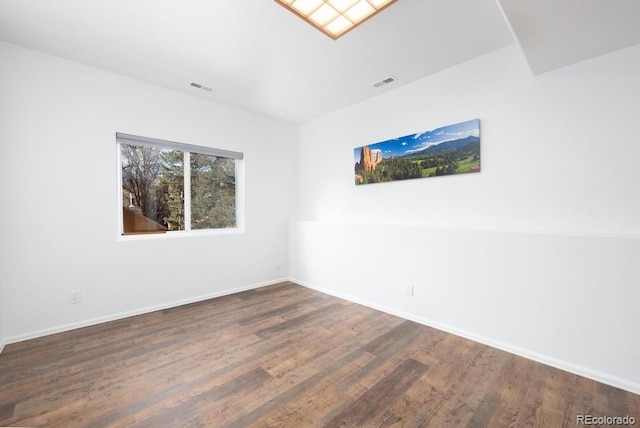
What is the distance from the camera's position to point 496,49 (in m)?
2.50

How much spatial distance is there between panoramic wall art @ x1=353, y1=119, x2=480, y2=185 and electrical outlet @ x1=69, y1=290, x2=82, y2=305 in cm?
342

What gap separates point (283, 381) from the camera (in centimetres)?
189

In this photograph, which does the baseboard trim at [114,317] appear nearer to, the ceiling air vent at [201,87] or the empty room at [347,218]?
the empty room at [347,218]

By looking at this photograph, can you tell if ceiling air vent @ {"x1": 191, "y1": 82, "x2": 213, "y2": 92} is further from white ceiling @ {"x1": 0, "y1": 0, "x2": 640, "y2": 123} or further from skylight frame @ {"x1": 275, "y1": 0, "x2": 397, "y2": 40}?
skylight frame @ {"x1": 275, "y1": 0, "x2": 397, "y2": 40}

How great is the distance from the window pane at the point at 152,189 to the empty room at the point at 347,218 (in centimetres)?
3

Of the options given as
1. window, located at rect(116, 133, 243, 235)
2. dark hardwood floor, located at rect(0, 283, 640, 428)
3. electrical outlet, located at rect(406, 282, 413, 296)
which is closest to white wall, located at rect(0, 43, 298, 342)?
window, located at rect(116, 133, 243, 235)

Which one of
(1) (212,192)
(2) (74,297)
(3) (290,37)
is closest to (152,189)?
(1) (212,192)

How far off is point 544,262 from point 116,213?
4.14m

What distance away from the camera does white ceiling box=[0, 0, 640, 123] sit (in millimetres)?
1782

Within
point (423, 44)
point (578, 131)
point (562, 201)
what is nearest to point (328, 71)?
point (423, 44)

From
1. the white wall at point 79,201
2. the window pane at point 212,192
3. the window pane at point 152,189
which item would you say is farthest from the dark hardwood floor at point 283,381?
the window pane at point 212,192

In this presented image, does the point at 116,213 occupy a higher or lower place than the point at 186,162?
lower

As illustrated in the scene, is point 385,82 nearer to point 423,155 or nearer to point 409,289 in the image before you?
point 423,155

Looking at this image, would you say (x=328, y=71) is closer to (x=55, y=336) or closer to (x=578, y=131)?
(x=578, y=131)
